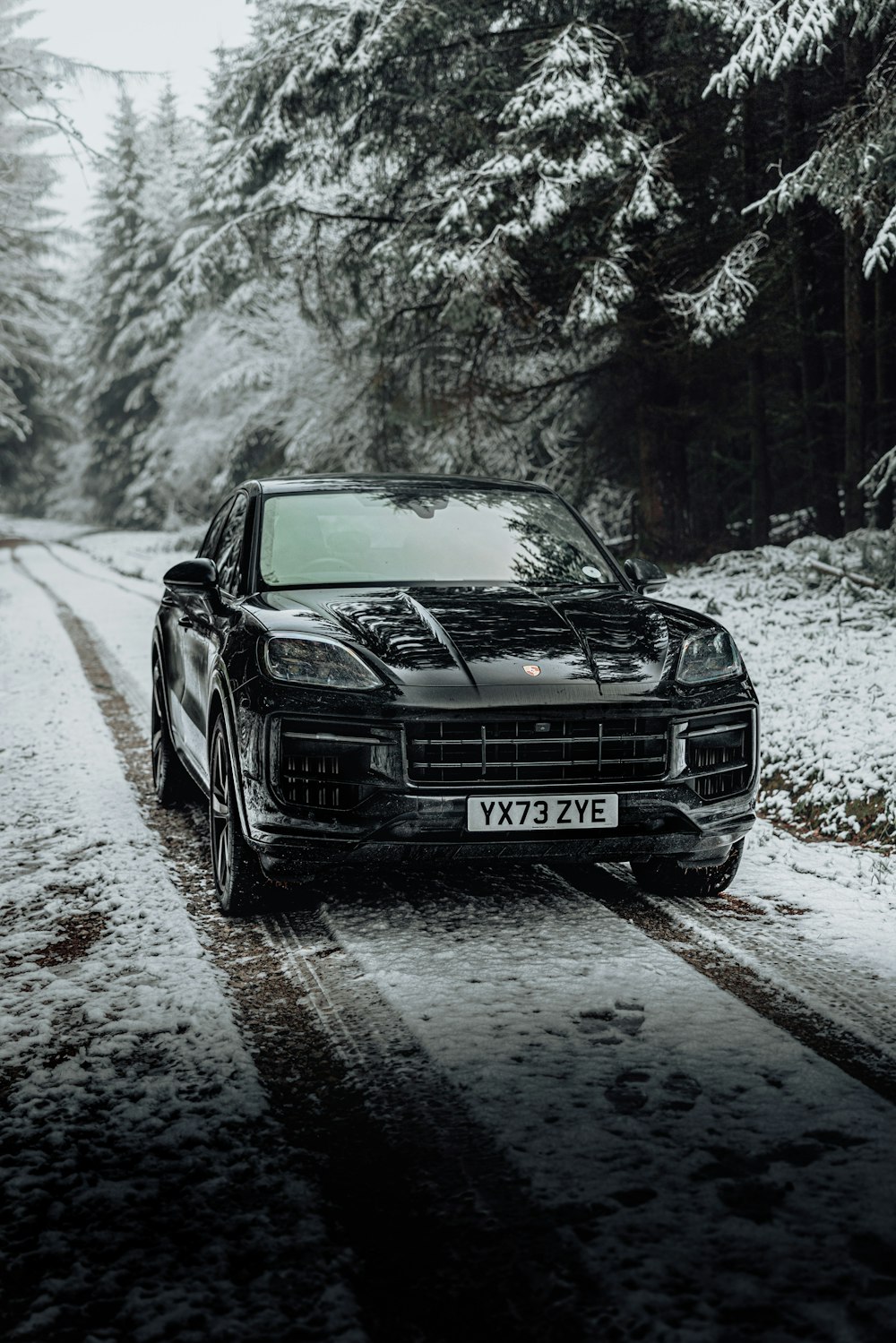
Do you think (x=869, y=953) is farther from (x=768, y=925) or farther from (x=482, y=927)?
(x=482, y=927)

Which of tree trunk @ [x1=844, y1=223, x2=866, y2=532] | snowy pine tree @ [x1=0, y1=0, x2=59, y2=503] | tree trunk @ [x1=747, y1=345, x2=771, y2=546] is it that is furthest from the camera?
snowy pine tree @ [x1=0, y1=0, x2=59, y2=503]

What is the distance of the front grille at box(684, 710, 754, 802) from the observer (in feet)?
15.4

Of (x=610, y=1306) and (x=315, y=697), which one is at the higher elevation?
(x=315, y=697)

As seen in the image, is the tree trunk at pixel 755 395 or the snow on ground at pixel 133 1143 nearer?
the snow on ground at pixel 133 1143

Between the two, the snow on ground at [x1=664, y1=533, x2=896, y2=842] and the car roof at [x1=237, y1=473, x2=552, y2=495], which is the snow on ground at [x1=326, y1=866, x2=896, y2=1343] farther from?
the snow on ground at [x1=664, y1=533, x2=896, y2=842]

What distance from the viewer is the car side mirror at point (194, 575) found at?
559cm

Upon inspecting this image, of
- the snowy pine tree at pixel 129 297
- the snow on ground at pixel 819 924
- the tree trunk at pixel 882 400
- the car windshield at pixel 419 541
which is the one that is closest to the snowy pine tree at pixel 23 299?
the snowy pine tree at pixel 129 297

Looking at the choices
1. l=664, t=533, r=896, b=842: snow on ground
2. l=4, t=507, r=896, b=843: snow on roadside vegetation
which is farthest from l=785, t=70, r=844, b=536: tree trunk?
l=664, t=533, r=896, b=842: snow on ground

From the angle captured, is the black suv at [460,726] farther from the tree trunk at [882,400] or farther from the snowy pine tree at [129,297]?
the snowy pine tree at [129,297]

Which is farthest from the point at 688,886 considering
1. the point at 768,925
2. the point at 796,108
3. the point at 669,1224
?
the point at 796,108

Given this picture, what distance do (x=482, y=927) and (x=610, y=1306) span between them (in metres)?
2.37

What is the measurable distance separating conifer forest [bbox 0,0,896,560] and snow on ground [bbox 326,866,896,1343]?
20.6 ft

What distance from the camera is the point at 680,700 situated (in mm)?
4664

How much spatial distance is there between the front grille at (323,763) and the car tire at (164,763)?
2.62 meters
